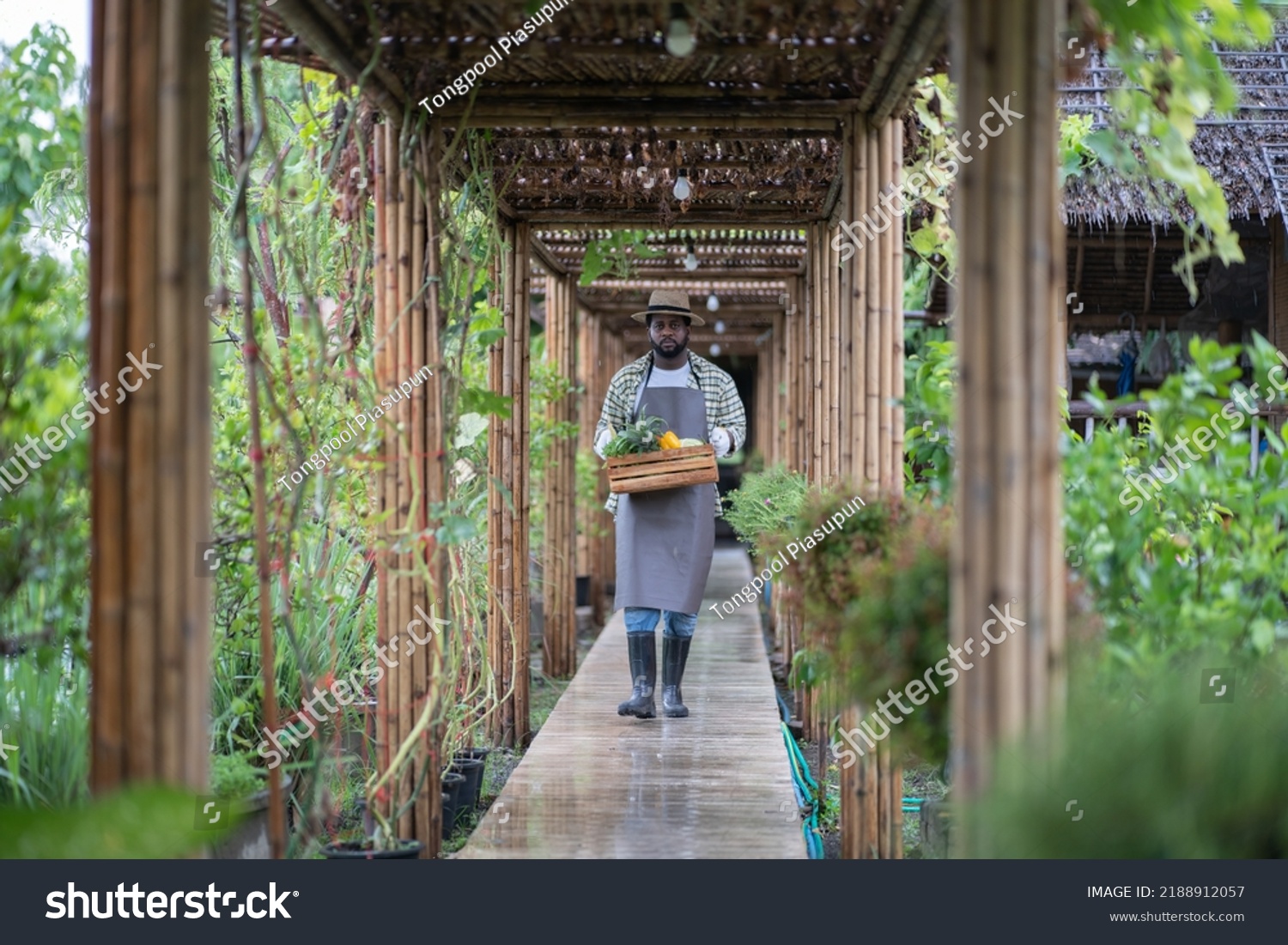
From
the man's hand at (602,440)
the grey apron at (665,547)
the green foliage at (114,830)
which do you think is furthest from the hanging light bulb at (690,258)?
the green foliage at (114,830)

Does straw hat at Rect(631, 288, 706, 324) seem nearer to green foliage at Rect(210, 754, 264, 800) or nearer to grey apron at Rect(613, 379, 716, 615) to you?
grey apron at Rect(613, 379, 716, 615)

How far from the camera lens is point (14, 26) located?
824 centimetres

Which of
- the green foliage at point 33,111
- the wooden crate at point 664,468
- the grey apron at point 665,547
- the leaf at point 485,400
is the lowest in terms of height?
the grey apron at point 665,547

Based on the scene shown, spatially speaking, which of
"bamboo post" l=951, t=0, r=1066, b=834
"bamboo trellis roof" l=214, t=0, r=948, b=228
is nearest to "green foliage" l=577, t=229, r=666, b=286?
"bamboo trellis roof" l=214, t=0, r=948, b=228

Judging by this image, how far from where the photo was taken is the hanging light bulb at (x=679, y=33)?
337 cm

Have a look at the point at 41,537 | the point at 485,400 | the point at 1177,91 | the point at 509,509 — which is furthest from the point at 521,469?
the point at 1177,91

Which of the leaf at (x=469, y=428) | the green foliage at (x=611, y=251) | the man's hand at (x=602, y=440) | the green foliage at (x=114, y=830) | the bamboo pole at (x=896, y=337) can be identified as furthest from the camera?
the green foliage at (x=611, y=251)

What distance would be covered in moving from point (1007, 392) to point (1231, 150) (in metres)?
7.09

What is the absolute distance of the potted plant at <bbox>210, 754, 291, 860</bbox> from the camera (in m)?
3.62

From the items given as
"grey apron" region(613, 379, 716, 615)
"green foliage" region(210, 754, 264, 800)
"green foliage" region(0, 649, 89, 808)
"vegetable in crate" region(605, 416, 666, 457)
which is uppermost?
"vegetable in crate" region(605, 416, 666, 457)

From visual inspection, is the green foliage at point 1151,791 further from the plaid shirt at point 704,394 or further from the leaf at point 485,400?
the plaid shirt at point 704,394

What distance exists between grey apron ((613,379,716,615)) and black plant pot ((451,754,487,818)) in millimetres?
1089

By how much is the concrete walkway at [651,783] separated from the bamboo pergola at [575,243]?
293 millimetres
